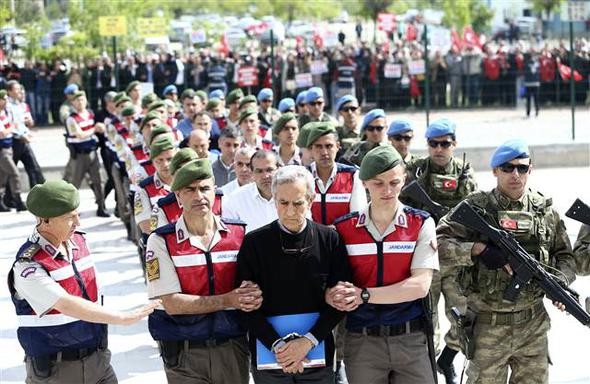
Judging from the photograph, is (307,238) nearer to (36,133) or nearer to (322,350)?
(322,350)

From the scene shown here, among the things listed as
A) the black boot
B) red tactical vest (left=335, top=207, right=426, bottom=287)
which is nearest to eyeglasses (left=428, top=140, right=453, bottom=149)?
the black boot

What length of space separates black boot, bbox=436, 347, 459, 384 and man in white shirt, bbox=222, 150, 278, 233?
1.73 m

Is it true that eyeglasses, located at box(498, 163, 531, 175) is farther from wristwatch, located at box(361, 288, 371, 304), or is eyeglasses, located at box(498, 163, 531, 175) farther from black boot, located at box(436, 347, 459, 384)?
black boot, located at box(436, 347, 459, 384)

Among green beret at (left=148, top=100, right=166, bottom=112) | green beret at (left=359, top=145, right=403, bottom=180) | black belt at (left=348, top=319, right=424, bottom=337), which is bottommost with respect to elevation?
black belt at (left=348, top=319, right=424, bottom=337)

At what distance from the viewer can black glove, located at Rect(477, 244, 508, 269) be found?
22.4ft

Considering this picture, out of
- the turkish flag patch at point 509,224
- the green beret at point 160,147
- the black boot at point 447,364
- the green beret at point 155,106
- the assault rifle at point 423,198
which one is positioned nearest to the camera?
the turkish flag patch at point 509,224

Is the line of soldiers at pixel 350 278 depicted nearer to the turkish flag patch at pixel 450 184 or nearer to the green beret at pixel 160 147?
the turkish flag patch at pixel 450 184

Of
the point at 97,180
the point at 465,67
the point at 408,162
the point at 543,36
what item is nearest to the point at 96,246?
the point at 97,180

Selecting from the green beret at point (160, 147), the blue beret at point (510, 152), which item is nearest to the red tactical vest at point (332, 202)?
the blue beret at point (510, 152)

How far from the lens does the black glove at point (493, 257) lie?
22.4ft

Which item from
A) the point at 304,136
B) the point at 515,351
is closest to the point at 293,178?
the point at 515,351

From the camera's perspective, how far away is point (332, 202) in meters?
8.35

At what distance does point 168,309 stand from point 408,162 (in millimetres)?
3267

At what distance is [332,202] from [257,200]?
58 cm
